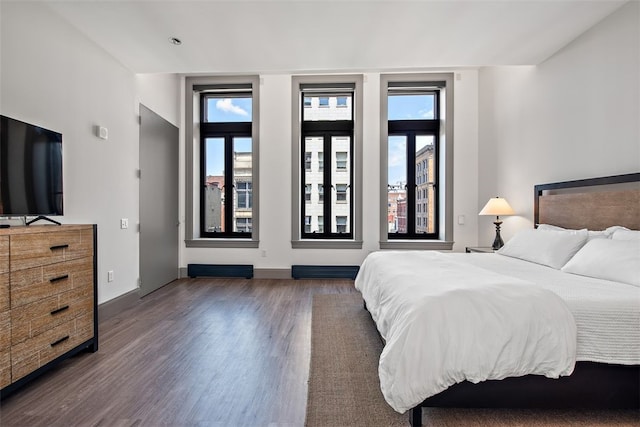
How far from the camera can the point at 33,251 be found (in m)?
1.81

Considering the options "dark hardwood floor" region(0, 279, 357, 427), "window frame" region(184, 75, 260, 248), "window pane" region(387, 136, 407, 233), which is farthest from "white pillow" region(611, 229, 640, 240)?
"window frame" region(184, 75, 260, 248)

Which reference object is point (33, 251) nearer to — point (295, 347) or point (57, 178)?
point (57, 178)

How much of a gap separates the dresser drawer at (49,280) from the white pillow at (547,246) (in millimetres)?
3546

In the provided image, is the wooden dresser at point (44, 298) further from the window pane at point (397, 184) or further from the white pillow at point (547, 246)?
the window pane at point (397, 184)

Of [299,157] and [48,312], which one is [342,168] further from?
[48,312]

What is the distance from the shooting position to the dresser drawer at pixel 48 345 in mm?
1698

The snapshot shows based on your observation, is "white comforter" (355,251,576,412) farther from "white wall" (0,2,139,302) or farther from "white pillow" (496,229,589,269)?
"white wall" (0,2,139,302)

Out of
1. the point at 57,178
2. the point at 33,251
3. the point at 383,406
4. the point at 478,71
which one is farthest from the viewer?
the point at 478,71

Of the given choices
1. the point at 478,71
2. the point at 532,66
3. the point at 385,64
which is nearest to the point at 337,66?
the point at 385,64

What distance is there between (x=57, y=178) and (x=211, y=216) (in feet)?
9.21

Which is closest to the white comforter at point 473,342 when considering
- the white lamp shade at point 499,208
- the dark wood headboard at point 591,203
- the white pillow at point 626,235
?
the white pillow at point 626,235

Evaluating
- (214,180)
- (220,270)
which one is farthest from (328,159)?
(220,270)

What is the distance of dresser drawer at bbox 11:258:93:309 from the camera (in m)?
1.72

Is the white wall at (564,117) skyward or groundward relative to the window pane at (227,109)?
groundward
